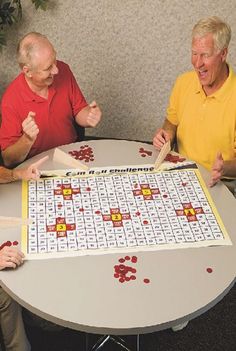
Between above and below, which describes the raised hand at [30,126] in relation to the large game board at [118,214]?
above

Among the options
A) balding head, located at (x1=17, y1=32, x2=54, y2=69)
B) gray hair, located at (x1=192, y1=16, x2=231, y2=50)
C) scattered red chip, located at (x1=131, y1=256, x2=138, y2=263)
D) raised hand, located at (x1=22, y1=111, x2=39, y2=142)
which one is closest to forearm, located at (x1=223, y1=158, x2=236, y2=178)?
gray hair, located at (x1=192, y1=16, x2=231, y2=50)

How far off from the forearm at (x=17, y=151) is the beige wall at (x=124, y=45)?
4.43 ft

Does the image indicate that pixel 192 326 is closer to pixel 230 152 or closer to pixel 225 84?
pixel 230 152

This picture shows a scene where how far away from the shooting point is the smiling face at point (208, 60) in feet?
6.88

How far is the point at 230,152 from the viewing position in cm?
225

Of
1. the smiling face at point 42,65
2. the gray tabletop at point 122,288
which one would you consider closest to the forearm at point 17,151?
the smiling face at point 42,65

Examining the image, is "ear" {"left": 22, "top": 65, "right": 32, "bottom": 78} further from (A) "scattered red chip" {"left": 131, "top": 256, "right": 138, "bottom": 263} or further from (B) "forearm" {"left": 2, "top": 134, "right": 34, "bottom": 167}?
(A) "scattered red chip" {"left": 131, "top": 256, "right": 138, "bottom": 263}

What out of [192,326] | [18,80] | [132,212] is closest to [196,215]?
[132,212]

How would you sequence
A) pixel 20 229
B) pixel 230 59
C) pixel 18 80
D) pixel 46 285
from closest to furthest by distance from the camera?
1. pixel 46 285
2. pixel 20 229
3. pixel 18 80
4. pixel 230 59

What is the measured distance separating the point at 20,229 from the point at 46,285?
288 millimetres

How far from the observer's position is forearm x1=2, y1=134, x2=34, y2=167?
211 centimetres

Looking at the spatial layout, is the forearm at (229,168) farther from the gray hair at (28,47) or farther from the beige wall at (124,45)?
the beige wall at (124,45)

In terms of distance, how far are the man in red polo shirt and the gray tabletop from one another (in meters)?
0.62

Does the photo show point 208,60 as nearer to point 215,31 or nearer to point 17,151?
point 215,31
